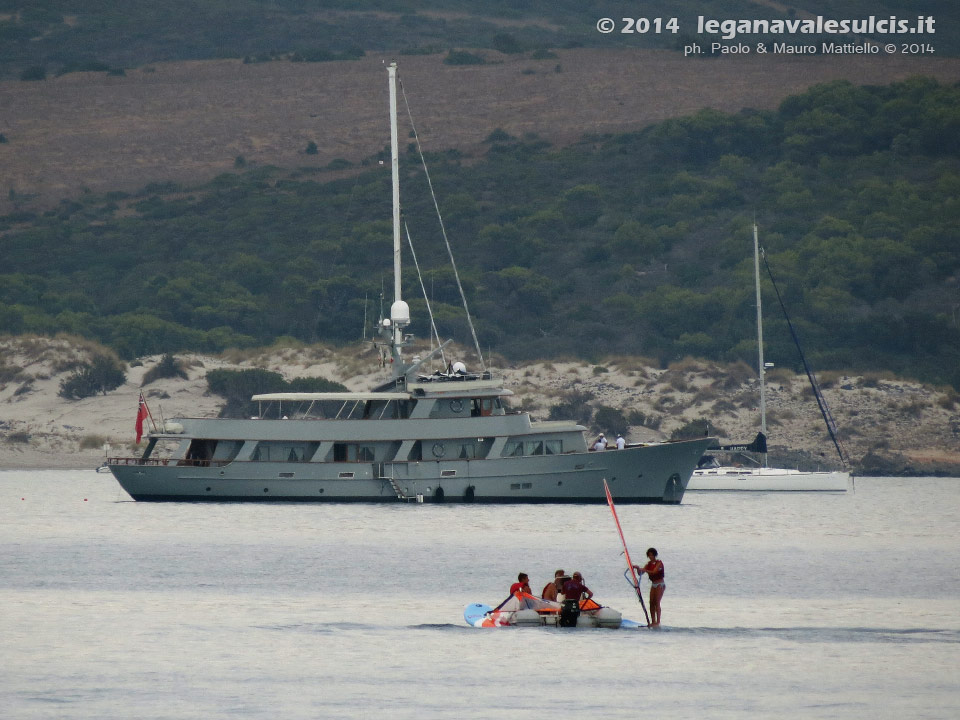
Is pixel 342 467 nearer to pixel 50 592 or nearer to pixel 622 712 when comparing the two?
pixel 50 592

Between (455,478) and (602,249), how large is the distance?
103 m

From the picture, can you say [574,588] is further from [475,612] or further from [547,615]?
[475,612]

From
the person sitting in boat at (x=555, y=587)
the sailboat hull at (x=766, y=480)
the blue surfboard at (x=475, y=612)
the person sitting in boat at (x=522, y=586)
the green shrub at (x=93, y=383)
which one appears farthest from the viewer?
the green shrub at (x=93, y=383)

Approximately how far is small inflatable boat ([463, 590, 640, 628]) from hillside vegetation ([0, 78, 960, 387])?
10019 centimetres

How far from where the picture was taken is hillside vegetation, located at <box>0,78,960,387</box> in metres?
145

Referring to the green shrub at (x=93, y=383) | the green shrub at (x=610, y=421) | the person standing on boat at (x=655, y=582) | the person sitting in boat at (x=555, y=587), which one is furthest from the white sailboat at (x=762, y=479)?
the green shrub at (x=93, y=383)

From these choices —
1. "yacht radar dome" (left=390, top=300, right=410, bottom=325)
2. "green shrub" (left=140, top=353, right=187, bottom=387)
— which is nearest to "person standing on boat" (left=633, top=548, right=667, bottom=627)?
"yacht radar dome" (left=390, top=300, right=410, bottom=325)

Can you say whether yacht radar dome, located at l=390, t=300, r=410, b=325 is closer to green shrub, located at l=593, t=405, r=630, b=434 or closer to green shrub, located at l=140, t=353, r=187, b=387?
green shrub, located at l=593, t=405, r=630, b=434

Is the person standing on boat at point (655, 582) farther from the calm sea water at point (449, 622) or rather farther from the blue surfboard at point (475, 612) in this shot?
the blue surfboard at point (475, 612)

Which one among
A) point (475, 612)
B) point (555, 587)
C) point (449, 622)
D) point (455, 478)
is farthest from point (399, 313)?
point (555, 587)

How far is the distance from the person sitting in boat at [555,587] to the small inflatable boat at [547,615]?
0.35 meters

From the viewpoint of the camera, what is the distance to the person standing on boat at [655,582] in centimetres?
3428

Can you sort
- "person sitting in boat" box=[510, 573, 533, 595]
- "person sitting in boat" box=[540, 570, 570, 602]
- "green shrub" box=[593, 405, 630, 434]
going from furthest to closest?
"green shrub" box=[593, 405, 630, 434] → "person sitting in boat" box=[510, 573, 533, 595] → "person sitting in boat" box=[540, 570, 570, 602]

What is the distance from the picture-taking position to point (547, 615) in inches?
1377
